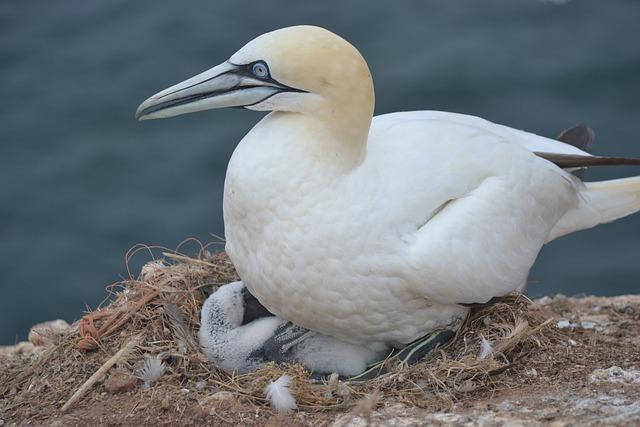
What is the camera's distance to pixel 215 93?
18.7ft

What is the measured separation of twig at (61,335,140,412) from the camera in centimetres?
579

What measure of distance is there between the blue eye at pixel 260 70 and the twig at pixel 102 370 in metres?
1.66

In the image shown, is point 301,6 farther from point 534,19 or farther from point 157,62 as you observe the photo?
point 534,19

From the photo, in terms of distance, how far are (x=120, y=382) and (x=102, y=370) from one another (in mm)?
168


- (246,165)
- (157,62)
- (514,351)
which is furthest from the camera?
(157,62)

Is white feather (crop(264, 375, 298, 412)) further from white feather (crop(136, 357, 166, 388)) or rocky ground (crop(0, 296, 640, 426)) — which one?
white feather (crop(136, 357, 166, 388))

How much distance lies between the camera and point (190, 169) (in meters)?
11.3

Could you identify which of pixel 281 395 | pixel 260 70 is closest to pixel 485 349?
pixel 281 395

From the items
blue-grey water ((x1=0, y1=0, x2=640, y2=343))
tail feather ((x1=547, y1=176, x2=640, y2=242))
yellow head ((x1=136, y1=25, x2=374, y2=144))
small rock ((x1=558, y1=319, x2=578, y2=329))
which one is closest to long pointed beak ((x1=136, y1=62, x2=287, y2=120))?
yellow head ((x1=136, y1=25, x2=374, y2=144))

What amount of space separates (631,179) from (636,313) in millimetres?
941

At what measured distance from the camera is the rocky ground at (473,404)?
525 centimetres

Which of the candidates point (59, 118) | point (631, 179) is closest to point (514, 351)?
point (631, 179)

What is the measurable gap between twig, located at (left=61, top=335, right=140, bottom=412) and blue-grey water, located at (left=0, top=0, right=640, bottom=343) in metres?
4.64

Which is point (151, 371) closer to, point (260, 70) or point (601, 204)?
point (260, 70)
